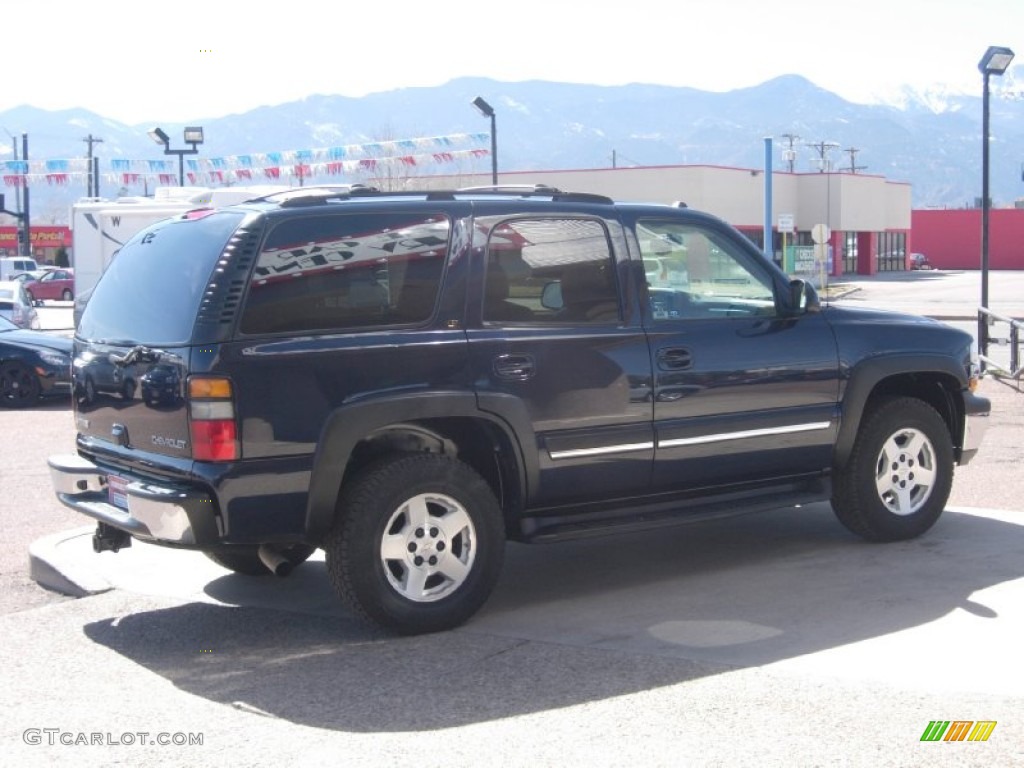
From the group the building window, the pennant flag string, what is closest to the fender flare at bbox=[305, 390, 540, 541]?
the pennant flag string

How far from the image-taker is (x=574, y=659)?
19.4 ft

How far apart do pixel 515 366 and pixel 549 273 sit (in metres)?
0.58

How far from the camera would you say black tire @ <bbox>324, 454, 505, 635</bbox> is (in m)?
6.12

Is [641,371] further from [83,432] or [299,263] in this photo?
[83,432]

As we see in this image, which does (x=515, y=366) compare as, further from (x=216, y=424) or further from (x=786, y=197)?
(x=786, y=197)

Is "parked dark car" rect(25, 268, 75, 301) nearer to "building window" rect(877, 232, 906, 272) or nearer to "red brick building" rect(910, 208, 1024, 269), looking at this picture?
"building window" rect(877, 232, 906, 272)

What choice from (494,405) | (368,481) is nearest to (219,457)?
(368,481)

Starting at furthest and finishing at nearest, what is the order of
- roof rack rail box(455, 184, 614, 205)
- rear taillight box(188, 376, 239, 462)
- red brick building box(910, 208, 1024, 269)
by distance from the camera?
1. red brick building box(910, 208, 1024, 269)
2. roof rack rail box(455, 184, 614, 205)
3. rear taillight box(188, 376, 239, 462)

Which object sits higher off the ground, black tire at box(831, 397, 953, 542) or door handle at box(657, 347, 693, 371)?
door handle at box(657, 347, 693, 371)

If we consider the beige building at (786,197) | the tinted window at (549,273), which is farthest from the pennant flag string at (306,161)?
the tinted window at (549,273)

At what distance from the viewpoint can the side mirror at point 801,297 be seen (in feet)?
24.6

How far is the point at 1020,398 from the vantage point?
15.9 metres

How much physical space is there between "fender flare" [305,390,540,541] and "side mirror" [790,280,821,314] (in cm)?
186

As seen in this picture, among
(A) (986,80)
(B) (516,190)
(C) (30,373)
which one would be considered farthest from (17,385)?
(A) (986,80)
